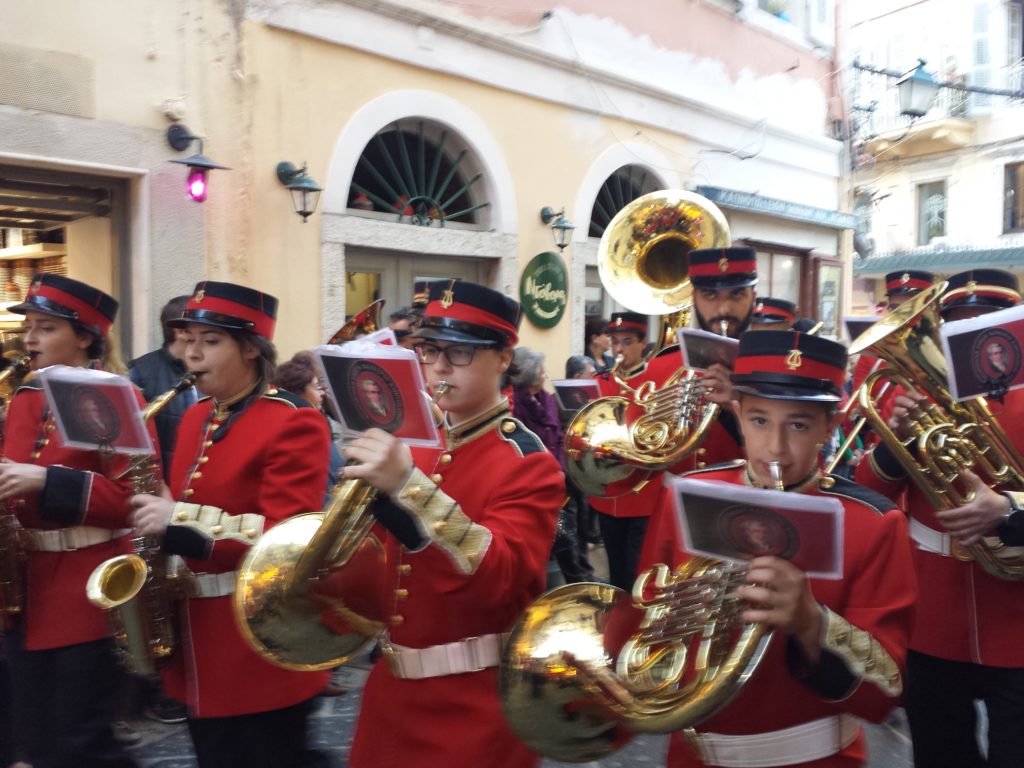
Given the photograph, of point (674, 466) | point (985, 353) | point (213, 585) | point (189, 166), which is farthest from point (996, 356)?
point (189, 166)

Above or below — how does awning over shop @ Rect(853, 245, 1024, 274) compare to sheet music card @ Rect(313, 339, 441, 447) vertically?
above

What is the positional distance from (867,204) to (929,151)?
225cm

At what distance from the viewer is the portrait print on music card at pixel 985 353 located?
98.0 inches

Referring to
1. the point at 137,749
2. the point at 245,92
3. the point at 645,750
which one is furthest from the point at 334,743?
the point at 245,92

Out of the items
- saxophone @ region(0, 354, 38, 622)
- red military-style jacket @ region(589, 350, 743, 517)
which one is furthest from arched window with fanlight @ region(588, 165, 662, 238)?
saxophone @ region(0, 354, 38, 622)

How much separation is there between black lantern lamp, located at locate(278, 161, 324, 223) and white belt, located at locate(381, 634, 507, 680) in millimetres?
5830

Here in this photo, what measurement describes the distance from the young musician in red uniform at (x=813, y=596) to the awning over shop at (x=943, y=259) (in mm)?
24073

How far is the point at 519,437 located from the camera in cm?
251

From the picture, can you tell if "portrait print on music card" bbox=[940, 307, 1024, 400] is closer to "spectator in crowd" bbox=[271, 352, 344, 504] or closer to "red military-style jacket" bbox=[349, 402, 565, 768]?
"red military-style jacket" bbox=[349, 402, 565, 768]

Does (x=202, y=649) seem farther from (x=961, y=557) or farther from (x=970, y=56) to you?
(x=970, y=56)

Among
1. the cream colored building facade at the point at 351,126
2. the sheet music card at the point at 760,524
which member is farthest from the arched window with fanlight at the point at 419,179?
the sheet music card at the point at 760,524

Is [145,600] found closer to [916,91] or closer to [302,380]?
[302,380]

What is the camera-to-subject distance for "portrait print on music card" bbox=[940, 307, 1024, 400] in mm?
2488

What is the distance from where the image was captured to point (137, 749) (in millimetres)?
4363
